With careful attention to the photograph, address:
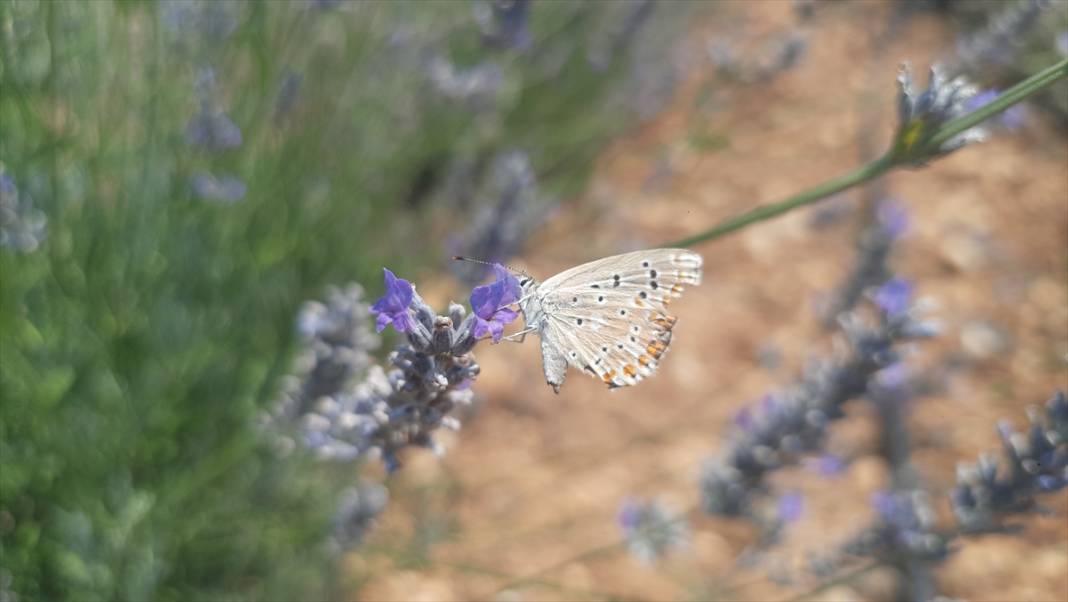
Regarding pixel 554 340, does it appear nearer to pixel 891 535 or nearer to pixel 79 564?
pixel 891 535

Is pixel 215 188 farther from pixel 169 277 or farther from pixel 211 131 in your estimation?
pixel 169 277

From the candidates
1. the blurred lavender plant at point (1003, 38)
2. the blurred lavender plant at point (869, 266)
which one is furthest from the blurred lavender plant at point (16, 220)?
the blurred lavender plant at point (1003, 38)

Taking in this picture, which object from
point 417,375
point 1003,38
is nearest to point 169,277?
point 417,375

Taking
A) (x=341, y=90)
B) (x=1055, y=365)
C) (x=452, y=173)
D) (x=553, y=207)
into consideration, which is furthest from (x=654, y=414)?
(x=341, y=90)

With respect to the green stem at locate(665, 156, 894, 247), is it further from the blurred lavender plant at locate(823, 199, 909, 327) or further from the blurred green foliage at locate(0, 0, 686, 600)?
the blurred lavender plant at locate(823, 199, 909, 327)

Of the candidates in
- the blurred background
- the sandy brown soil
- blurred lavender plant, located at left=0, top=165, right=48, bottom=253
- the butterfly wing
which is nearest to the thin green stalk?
the butterfly wing

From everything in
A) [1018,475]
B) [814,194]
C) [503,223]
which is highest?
[503,223]
